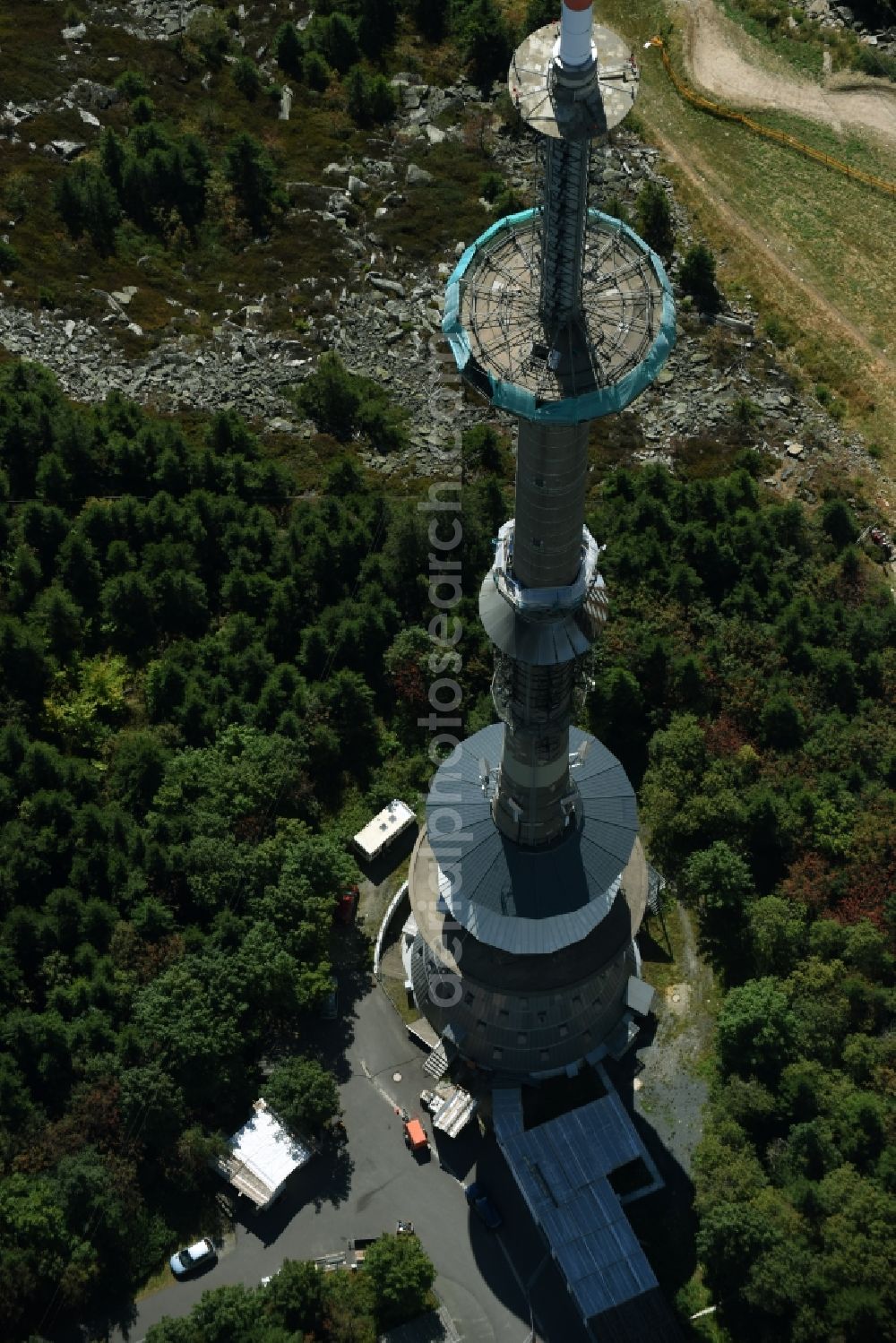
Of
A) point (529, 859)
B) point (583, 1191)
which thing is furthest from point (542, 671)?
point (583, 1191)

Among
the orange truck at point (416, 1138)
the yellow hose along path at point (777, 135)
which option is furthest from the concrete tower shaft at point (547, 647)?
the yellow hose along path at point (777, 135)

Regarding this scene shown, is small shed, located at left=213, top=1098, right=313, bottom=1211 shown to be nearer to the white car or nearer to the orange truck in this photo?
the white car

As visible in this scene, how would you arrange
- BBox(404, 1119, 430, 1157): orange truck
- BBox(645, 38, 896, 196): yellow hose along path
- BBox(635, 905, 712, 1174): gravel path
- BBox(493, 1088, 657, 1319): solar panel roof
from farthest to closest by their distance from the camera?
BBox(645, 38, 896, 196): yellow hose along path < BBox(635, 905, 712, 1174): gravel path < BBox(404, 1119, 430, 1157): orange truck < BBox(493, 1088, 657, 1319): solar panel roof

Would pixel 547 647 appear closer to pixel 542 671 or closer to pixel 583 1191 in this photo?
pixel 542 671

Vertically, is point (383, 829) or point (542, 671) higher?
point (542, 671)

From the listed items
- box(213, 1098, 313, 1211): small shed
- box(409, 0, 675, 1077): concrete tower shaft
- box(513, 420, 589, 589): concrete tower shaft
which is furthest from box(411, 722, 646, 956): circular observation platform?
box(513, 420, 589, 589): concrete tower shaft

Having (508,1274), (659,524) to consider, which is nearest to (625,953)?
(508,1274)
